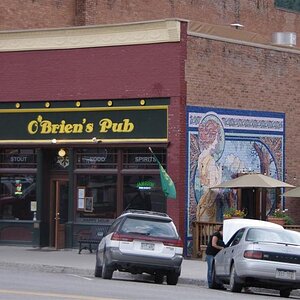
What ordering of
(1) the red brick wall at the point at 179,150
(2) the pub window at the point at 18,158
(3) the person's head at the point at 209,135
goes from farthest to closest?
(2) the pub window at the point at 18,158, (3) the person's head at the point at 209,135, (1) the red brick wall at the point at 179,150

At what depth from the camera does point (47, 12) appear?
3822cm

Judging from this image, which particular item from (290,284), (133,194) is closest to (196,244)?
(133,194)

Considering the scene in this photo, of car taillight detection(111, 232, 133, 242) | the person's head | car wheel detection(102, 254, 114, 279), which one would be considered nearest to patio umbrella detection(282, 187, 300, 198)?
the person's head

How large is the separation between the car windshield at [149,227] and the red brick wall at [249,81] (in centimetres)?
828

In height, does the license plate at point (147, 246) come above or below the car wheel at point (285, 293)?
above

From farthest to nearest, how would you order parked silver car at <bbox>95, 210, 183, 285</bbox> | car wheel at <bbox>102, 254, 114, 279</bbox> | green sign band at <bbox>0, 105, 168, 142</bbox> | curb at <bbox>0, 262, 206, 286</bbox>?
green sign band at <bbox>0, 105, 168, 142</bbox>
curb at <bbox>0, 262, 206, 286</bbox>
car wheel at <bbox>102, 254, 114, 279</bbox>
parked silver car at <bbox>95, 210, 183, 285</bbox>

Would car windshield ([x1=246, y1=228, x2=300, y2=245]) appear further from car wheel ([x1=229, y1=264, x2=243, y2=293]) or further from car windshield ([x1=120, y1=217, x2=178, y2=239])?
car windshield ([x1=120, y1=217, x2=178, y2=239])

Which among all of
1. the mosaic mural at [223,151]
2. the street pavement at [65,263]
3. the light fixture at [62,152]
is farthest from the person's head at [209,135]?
the light fixture at [62,152]

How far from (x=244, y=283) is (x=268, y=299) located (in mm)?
1160

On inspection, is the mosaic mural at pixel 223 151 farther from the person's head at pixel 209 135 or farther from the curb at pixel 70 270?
the curb at pixel 70 270

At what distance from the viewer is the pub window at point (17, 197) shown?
107 ft

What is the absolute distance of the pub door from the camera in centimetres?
3222

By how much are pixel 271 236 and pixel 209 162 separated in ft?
31.6

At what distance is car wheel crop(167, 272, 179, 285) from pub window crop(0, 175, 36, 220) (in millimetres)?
10655
